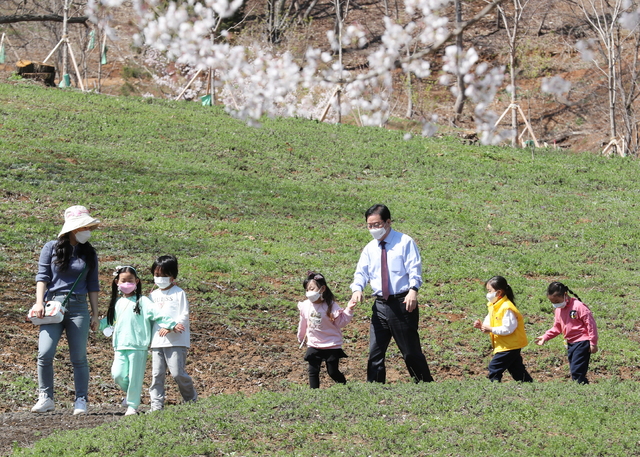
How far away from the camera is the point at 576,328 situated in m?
6.52

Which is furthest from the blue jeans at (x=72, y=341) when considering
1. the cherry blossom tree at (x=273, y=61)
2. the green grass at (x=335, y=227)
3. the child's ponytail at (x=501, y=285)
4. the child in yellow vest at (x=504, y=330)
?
the child's ponytail at (x=501, y=285)

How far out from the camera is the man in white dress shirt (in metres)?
5.64

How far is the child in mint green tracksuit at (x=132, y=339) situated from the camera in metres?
5.46

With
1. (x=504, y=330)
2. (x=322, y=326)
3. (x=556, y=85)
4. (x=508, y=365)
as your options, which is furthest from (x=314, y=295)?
(x=556, y=85)

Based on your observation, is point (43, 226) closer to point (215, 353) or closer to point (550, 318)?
point (215, 353)

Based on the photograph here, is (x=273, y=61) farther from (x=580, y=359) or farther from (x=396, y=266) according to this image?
(x=580, y=359)

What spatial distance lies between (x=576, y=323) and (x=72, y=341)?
4330mm

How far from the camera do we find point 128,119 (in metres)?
19.0

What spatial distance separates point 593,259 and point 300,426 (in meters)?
9.19

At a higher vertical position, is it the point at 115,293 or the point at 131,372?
the point at 115,293

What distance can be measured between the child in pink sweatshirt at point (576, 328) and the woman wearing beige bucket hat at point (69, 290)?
12.9ft

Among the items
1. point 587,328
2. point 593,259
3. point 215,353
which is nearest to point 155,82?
point 593,259

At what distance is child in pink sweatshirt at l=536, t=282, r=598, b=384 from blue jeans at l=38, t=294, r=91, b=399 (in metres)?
3.96

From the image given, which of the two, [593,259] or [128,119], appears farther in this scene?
[128,119]
